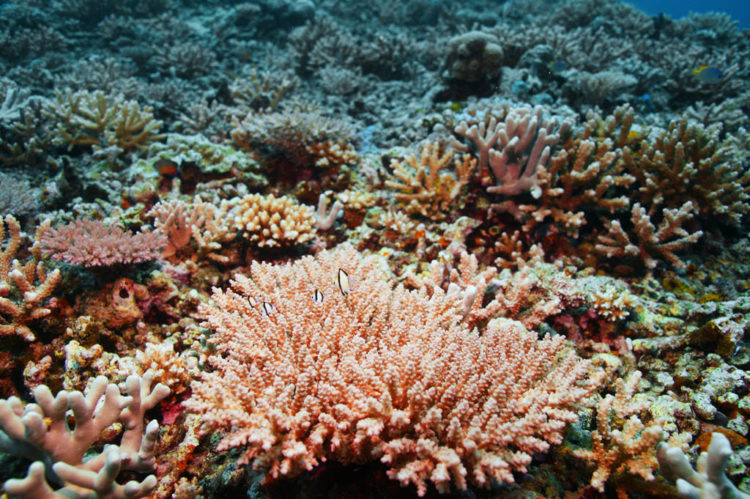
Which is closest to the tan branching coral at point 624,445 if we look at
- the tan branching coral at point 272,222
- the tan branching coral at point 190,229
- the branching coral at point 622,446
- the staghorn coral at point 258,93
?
the branching coral at point 622,446

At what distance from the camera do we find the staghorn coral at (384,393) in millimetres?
1708

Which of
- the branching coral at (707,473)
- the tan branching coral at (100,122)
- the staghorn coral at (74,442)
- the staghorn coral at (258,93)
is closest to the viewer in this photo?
the branching coral at (707,473)

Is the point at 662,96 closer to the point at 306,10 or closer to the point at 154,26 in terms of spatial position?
the point at 306,10

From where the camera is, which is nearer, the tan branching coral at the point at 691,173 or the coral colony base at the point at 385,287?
the coral colony base at the point at 385,287

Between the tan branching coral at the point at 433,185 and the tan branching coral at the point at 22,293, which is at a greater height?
the tan branching coral at the point at 433,185

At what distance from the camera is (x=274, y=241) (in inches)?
151

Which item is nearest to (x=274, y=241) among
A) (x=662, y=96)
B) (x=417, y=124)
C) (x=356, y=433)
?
(x=356, y=433)

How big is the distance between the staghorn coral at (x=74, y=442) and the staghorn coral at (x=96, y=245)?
4.51 ft

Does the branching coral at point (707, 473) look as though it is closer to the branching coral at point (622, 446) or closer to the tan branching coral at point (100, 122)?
the branching coral at point (622, 446)

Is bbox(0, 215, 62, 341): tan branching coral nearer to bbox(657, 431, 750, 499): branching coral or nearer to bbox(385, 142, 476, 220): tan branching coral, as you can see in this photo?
bbox(385, 142, 476, 220): tan branching coral

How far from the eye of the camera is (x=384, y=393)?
1.78m

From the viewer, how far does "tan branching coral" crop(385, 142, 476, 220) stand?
4254 millimetres

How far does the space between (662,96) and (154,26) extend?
45.0ft

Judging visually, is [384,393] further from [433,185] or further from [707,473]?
[433,185]
